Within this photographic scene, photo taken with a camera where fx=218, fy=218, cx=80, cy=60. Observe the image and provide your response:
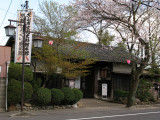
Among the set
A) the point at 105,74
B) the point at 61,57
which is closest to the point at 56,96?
the point at 61,57

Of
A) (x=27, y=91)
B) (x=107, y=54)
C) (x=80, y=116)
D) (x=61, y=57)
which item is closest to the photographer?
(x=80, y=116)

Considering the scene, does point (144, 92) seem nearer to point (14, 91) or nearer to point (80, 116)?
point (80, 116)

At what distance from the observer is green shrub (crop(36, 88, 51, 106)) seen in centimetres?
1364

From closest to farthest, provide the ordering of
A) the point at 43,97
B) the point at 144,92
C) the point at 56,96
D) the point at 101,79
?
the point at 43,97 → the point at 56,96 → the point at 144,92 → the point at 101,79

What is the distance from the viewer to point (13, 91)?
12.8m

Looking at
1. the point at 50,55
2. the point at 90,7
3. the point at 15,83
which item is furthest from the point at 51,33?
the point at 15,83

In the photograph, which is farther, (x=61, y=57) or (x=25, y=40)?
(x=61, y=57)

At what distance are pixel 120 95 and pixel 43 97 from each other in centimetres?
851

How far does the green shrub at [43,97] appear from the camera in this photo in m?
13.6

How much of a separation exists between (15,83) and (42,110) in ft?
8.28

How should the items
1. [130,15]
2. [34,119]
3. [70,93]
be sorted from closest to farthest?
[34,119], [70,93], [130,15]

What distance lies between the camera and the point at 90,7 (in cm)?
1539

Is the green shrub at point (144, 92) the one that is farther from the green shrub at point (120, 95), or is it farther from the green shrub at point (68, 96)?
the green shrub at point (68, 96)

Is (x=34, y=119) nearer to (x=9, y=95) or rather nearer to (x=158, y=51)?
(x=9, y=95)
